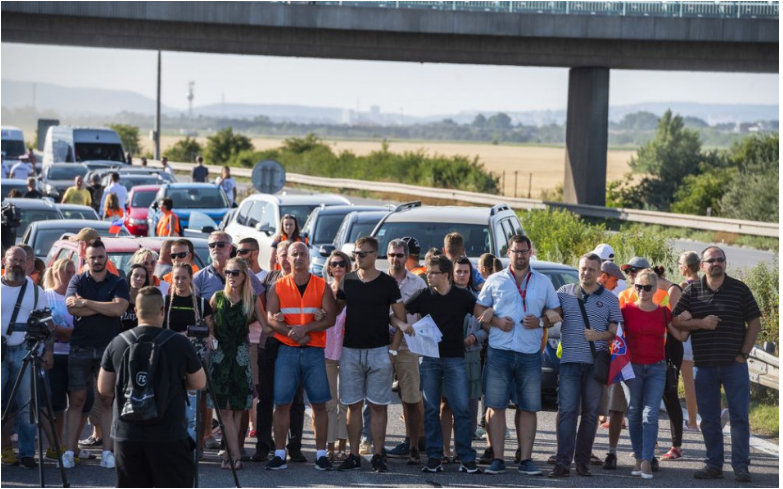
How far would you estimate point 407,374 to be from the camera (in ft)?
A: 33.8

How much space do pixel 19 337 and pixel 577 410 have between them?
4502 mm

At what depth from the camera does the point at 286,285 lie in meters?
10.1

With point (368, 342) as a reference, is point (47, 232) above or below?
above

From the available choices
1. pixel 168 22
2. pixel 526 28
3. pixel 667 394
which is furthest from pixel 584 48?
pixel 667 394

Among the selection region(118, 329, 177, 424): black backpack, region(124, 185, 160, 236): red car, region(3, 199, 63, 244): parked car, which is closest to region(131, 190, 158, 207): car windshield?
region(124, 185, 160, 236): red car

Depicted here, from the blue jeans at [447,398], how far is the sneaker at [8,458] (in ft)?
10.9

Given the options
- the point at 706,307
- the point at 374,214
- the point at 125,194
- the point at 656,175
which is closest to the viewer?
the point at 706,307

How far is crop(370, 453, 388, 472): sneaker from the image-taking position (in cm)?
981

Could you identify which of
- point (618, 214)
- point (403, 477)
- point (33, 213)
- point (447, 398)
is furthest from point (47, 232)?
point (618, 214)

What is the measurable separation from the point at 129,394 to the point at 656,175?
5076 centimetres

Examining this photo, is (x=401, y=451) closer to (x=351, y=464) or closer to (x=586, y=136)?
(x=351, y=464)

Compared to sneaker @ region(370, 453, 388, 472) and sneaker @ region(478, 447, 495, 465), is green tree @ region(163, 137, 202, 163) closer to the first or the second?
sneaker @ region(478, 447, 495, 465)

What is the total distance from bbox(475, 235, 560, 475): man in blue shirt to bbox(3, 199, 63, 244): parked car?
12.1 meters

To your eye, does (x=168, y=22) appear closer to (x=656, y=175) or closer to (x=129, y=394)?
(x=656, y=175)
